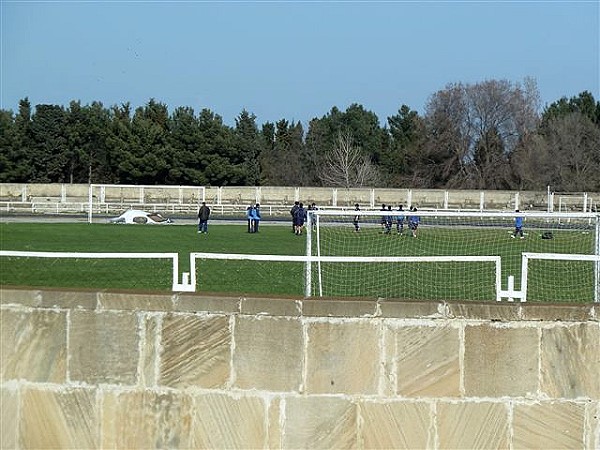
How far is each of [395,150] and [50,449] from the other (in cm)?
8774

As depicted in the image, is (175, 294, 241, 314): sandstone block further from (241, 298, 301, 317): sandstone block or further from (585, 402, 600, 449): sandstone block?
(585, 402, 600, 449): sandstone block

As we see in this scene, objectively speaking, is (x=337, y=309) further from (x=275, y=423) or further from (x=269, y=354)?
(x=275, y=423)

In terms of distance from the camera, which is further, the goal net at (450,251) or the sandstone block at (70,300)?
the goal net at (450,251)

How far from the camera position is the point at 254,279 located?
1812 cm

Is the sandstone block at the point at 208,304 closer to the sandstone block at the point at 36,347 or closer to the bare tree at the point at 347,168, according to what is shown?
the sandstone block at the point at 36,347

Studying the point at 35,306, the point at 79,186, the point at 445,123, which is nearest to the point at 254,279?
the point at 35,306

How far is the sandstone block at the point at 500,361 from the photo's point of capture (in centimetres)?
577

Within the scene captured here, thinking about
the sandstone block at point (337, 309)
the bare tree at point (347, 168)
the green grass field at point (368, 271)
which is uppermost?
the bare tree at point (347, 168)

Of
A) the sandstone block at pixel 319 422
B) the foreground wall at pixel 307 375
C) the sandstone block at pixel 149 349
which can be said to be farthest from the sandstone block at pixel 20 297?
the sandstone block at pixel 319 422

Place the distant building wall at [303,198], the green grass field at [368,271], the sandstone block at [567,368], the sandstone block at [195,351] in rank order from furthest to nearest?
the distant building wall at [303,198]
the green grass field at [368,271]
the sandstone block at [195,351]
the sandstone block at [567,368]

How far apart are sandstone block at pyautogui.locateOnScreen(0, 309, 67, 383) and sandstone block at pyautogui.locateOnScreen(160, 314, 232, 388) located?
2.36ft

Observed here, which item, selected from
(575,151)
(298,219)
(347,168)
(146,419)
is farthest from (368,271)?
(347,168)

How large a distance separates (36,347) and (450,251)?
1667cm

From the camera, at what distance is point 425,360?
19.0 feet
